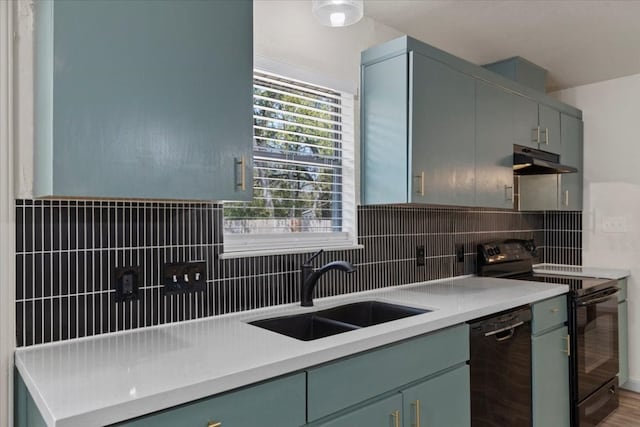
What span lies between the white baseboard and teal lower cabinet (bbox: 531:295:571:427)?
119cm

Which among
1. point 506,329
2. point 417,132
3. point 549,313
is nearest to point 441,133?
point 417,132

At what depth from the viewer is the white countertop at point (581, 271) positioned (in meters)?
3.14

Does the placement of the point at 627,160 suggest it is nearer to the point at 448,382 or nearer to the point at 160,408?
the point at 448,382

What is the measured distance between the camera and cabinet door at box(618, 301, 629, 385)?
3225mm

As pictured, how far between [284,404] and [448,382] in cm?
82

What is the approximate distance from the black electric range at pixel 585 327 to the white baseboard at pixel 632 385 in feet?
1.43

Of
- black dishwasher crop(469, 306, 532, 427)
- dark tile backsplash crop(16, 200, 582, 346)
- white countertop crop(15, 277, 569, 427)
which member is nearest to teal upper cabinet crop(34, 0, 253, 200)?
dark tile backsplash crop(16, 200, 582, 346)

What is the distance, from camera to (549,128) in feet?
10.2

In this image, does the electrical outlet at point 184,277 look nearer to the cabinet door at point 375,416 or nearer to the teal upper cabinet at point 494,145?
the cabinet door at point 375,416

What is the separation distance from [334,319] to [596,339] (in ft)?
6.05

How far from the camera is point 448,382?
178 centimetres

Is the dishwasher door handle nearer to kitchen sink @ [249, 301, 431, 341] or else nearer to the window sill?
kitchen sink @ [249, 301, 431, 341]

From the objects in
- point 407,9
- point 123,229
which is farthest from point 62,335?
point 407,9

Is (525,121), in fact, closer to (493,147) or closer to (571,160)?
(493,147)
